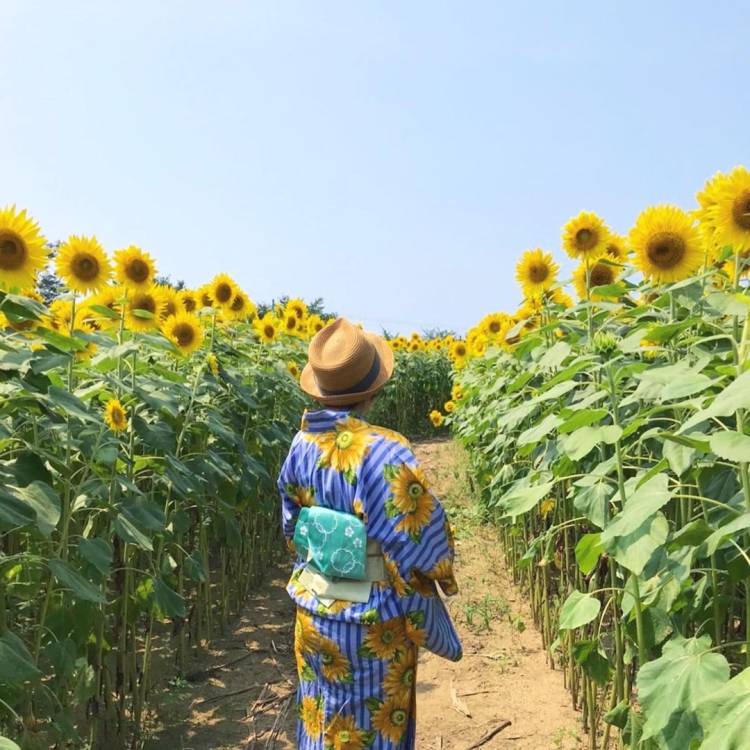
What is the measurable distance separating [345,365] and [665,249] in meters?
1.34

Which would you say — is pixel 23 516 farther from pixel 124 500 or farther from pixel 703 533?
pixel 703 533

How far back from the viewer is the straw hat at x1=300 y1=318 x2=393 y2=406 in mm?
2324

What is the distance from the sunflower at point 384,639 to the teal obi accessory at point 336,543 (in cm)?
15

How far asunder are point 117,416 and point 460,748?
2165mm

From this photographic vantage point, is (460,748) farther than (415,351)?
No

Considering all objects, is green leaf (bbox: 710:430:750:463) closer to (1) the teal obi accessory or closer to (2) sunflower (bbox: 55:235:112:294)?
(1) the teal obi accessory

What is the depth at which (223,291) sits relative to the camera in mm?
5340

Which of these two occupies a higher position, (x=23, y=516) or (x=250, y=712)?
(x=23, y=516)

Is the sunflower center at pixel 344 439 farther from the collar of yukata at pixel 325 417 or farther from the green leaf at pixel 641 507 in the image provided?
the green leaf at pixel 641 507

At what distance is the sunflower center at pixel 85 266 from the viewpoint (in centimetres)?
336

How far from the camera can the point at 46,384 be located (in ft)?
7.18

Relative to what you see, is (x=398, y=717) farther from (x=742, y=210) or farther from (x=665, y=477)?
(x=742, y=210)

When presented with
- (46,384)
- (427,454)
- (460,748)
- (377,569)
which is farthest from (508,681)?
(427,454)

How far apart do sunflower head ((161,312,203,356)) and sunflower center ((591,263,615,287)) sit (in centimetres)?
211
